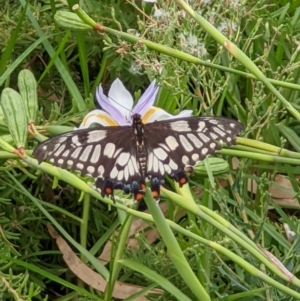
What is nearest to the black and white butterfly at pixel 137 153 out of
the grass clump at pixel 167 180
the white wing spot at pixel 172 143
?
the white wing spot at pixel 172 143

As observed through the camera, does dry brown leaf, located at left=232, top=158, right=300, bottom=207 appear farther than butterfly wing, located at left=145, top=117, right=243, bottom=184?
Yes

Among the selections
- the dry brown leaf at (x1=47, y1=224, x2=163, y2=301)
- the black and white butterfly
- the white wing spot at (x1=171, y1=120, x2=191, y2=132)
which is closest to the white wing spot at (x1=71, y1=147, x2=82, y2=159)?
the black and white butterfly

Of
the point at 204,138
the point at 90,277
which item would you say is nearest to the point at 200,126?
the point at 204,138

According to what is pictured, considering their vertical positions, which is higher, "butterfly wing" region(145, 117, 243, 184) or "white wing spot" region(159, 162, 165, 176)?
"butterfly wing" region(145, 117, 243, 184)

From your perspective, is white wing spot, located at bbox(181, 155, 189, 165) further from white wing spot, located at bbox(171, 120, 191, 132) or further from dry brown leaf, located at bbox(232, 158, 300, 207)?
dry brown leaf, located at bbox(232, 158, 300, 207)

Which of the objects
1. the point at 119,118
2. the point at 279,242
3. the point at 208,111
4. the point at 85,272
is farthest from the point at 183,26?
the point at 85,272

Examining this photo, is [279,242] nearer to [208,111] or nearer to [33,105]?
[208,111]

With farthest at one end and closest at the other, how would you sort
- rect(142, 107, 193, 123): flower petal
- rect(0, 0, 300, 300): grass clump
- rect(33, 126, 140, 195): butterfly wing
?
1. rect(0, 0, 300, 300): grass clump
2. rect(142, 107, 193, 123): flower petal
3. rect(33, 126, 140, 195): butterfly wing

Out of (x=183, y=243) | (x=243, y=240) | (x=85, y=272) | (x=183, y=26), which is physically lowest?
(x=85, y=272)
